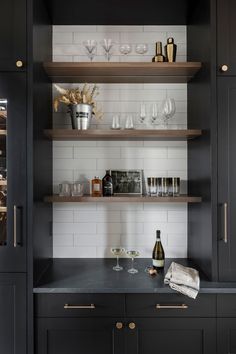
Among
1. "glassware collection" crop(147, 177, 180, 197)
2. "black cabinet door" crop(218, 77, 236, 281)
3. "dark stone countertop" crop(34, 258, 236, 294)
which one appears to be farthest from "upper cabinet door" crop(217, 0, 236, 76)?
"dark stone countertop" crop(34, 258, 236, 294)

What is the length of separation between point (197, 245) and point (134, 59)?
4.79 feet

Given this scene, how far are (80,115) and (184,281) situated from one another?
3.95 feet

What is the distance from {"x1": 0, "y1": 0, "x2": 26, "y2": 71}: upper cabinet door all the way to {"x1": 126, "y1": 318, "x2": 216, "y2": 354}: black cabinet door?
1601 mm

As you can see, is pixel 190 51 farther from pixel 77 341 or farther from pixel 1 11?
pixel 77 341

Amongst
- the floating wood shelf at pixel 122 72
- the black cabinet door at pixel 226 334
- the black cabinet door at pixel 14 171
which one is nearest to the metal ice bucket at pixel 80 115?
the floating wood shelf at pixel 122 72

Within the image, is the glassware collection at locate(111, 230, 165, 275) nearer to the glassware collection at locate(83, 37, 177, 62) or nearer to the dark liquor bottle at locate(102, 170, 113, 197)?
the dark liquor bottle at locate(102, 170, 113, 197)

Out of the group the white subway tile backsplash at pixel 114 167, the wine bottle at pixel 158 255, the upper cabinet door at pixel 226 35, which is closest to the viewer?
the upper cabinet door at pixel 226 35

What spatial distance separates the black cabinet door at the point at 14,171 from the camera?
150 centimetres

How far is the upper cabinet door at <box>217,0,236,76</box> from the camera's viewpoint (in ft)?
5.04

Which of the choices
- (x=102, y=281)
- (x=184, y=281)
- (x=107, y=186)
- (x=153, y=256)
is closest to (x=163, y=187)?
(x=107, y=186)

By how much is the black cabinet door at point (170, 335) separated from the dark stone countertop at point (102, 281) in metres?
0.18

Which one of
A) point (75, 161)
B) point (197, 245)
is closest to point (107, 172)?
point (75, 161)

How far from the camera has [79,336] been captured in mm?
1488

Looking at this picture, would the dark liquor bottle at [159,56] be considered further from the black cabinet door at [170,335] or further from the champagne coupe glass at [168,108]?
the black cabinet door at [170,335]
